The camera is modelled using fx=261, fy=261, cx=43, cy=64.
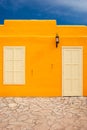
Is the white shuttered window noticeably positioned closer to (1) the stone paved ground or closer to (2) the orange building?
(2) the orange building

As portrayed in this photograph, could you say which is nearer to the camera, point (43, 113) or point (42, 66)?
point (43, 113)

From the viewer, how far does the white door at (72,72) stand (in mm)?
12797

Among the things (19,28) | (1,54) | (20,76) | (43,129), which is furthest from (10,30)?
(43,129)

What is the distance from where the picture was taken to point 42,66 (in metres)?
12.9

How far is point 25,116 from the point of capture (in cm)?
938

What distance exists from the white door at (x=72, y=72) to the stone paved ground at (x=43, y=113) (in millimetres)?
535

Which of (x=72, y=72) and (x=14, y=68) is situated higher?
(x=14, y=68)

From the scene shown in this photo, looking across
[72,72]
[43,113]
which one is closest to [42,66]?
[72,72]

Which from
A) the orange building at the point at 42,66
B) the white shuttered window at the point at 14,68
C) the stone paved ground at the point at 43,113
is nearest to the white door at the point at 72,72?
the orange building at the point at 42,66

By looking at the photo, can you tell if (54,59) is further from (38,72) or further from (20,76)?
(20,76)

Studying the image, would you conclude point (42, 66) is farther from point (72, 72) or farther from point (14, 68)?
point (72, 72)

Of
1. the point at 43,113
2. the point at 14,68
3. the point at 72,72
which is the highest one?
the point at 14,68

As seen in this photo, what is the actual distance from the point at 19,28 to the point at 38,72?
2.40m

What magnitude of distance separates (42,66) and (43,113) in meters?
3.54
